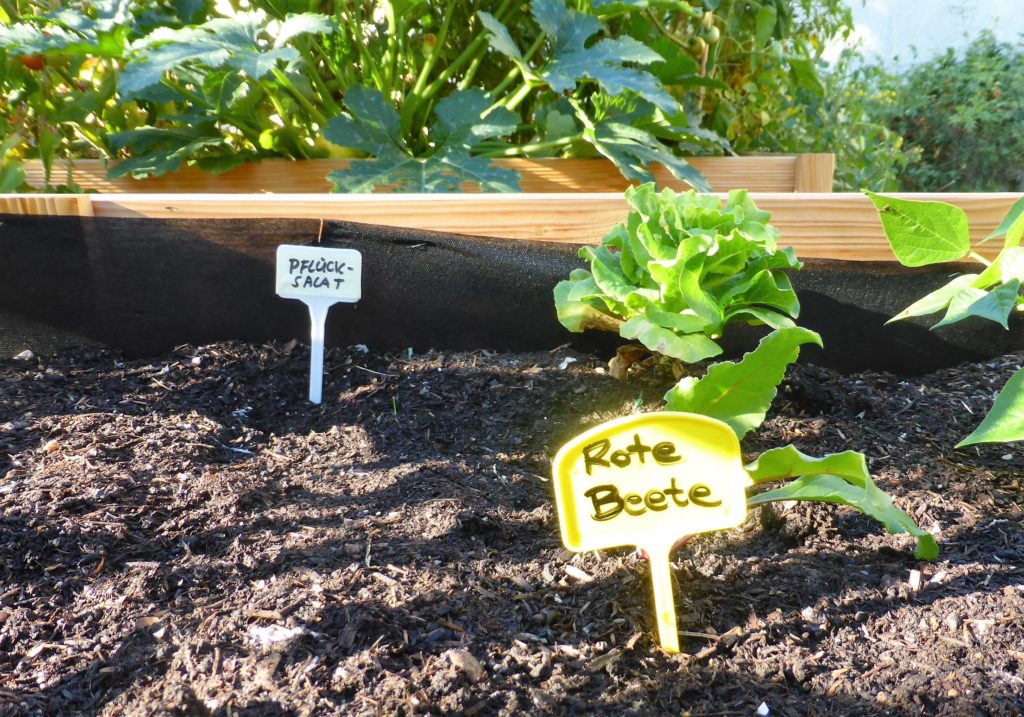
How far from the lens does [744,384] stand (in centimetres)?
88

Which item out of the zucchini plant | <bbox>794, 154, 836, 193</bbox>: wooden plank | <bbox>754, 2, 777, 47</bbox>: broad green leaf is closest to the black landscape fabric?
the zucchini plant

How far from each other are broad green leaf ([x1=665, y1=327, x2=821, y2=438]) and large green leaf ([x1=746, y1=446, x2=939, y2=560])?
6cm

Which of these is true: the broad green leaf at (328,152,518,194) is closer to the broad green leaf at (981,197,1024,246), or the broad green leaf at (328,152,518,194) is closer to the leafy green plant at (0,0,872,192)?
the leafy green plant at (0,0,872,192)

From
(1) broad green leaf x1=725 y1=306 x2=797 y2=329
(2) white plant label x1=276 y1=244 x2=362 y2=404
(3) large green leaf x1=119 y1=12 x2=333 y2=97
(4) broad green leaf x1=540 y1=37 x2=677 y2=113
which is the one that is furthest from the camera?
(4) broad green leaf x1=540 y1=37 x2=677 y2=113

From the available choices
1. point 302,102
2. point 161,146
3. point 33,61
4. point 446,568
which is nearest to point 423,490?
point 446,568

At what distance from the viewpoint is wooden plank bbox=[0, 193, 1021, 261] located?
1.28 metres

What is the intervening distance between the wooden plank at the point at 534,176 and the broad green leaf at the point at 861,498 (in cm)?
109

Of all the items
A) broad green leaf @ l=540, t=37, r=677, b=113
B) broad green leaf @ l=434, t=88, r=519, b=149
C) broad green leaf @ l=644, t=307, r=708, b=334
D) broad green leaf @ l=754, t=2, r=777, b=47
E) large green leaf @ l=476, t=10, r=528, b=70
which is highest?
broad green leaf @ l=754, t=2, r=777, b=47

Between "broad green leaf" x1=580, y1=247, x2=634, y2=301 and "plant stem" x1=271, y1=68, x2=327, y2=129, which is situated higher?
"plant stem" x1=271, y1=68, x2=327, y2=129

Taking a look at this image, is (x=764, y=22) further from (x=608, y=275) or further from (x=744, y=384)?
(x=744, y=384)

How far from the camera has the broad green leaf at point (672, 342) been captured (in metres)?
0.93

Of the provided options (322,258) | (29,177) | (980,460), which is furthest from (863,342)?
(29,177)

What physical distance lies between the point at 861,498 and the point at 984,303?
229mm

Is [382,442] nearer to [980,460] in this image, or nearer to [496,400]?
[496,400]
